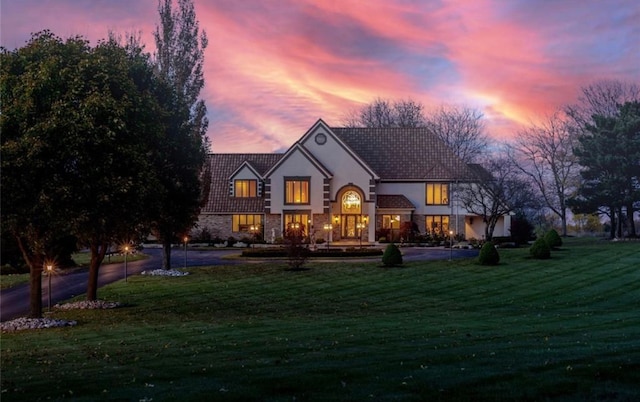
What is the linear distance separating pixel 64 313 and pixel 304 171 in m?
34.3

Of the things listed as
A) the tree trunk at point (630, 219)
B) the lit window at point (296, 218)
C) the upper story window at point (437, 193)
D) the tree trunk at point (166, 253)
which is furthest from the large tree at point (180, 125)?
the tree trunk at point (630, 219)

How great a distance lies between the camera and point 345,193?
189 ft

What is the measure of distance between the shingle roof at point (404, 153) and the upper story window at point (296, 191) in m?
6.63

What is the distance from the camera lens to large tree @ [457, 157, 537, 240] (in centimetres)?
4975

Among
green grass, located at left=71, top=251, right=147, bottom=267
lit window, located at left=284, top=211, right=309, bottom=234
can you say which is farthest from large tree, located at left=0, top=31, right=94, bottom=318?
lit window, located at left=284, top=211, right=309, bottom=234

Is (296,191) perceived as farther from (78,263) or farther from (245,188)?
(78,263)

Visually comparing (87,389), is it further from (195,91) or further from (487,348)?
(195,91)

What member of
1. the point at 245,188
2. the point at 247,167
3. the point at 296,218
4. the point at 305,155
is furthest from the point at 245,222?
the point at 305,155

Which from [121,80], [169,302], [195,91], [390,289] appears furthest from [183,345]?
[195,91]

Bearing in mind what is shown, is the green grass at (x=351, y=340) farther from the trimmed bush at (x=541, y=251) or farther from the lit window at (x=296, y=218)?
the lit window at (x=296, y=218)

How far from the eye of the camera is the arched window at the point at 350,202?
5744cm

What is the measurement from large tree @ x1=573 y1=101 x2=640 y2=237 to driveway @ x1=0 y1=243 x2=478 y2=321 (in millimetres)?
12490

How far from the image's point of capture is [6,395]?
31.4ft

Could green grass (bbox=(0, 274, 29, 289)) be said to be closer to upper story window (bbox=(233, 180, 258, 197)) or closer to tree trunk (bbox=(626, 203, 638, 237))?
upper story window (bbox=(233, 180, 258, 197))
